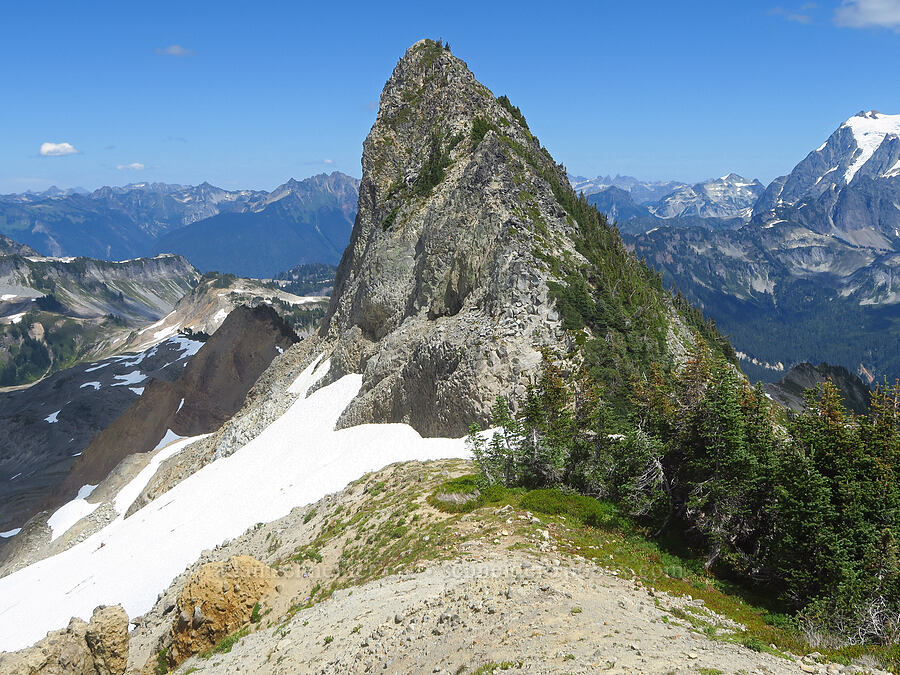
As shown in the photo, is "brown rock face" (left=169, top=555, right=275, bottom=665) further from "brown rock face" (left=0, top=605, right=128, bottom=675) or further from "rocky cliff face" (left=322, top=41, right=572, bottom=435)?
"rocky cliff face" (left=322, top=41, right=572, bottom=435)

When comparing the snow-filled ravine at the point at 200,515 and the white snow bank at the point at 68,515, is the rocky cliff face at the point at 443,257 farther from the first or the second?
the white snow bank at the point at 68,515

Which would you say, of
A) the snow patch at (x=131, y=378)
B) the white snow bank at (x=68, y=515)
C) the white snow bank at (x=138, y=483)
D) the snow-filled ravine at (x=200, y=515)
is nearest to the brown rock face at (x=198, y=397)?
the white snow bank at (x=68, y=515)

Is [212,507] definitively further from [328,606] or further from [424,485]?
Result: [328,606]

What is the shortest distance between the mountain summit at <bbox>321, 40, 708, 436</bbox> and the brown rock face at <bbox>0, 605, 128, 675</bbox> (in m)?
21.8

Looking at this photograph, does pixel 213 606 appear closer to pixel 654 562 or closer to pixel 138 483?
pixel 654 562

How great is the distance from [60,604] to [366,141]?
6523 centimetres

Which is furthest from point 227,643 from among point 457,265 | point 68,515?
point 68,515

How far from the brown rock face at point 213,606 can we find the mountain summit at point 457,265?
18111mm

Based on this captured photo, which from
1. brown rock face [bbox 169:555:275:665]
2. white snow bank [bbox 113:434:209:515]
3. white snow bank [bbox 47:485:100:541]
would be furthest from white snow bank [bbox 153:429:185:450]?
brown rock face [bbox 169:555:275:665]

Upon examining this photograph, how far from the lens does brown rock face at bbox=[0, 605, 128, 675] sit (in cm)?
2053

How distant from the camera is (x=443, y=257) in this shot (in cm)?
5306

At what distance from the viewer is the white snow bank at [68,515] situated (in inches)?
3052

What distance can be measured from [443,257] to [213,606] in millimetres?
38430

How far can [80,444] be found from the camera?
477ft
